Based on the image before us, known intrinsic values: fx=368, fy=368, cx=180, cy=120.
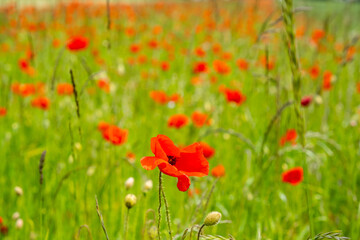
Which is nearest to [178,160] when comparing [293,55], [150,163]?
[150,163]

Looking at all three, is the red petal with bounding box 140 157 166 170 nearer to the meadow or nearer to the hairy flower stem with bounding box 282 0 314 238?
the meadow

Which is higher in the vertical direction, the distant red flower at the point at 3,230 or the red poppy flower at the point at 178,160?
the red poppy flower at the point at 178,160

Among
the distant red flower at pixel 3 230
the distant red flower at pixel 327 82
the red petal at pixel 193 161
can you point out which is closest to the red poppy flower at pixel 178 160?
the red petal at pixel 193 161

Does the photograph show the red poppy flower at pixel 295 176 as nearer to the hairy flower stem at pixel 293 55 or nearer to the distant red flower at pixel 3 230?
the hairy flower stem at pixel 293 55

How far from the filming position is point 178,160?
90 cm

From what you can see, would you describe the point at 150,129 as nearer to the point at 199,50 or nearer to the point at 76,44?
the point at 76,44

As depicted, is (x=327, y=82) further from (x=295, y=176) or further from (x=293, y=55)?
(x=293, y=55)

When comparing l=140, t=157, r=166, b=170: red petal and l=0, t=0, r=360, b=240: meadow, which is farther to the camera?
l=0, t=0, r=360, b=240: meadow

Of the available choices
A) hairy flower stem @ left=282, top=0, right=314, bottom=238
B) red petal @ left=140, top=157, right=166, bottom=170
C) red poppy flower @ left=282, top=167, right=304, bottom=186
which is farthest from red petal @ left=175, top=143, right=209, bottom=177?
red poppy flower @ left=282, top=167, right=304, bottom=186

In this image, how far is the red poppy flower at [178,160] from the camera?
739 mm

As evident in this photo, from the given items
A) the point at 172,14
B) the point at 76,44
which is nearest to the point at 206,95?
the point at 76,44

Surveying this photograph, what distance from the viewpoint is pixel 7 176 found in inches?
78.5

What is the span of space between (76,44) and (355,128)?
1878mm

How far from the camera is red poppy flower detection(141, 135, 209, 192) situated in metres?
0.74
